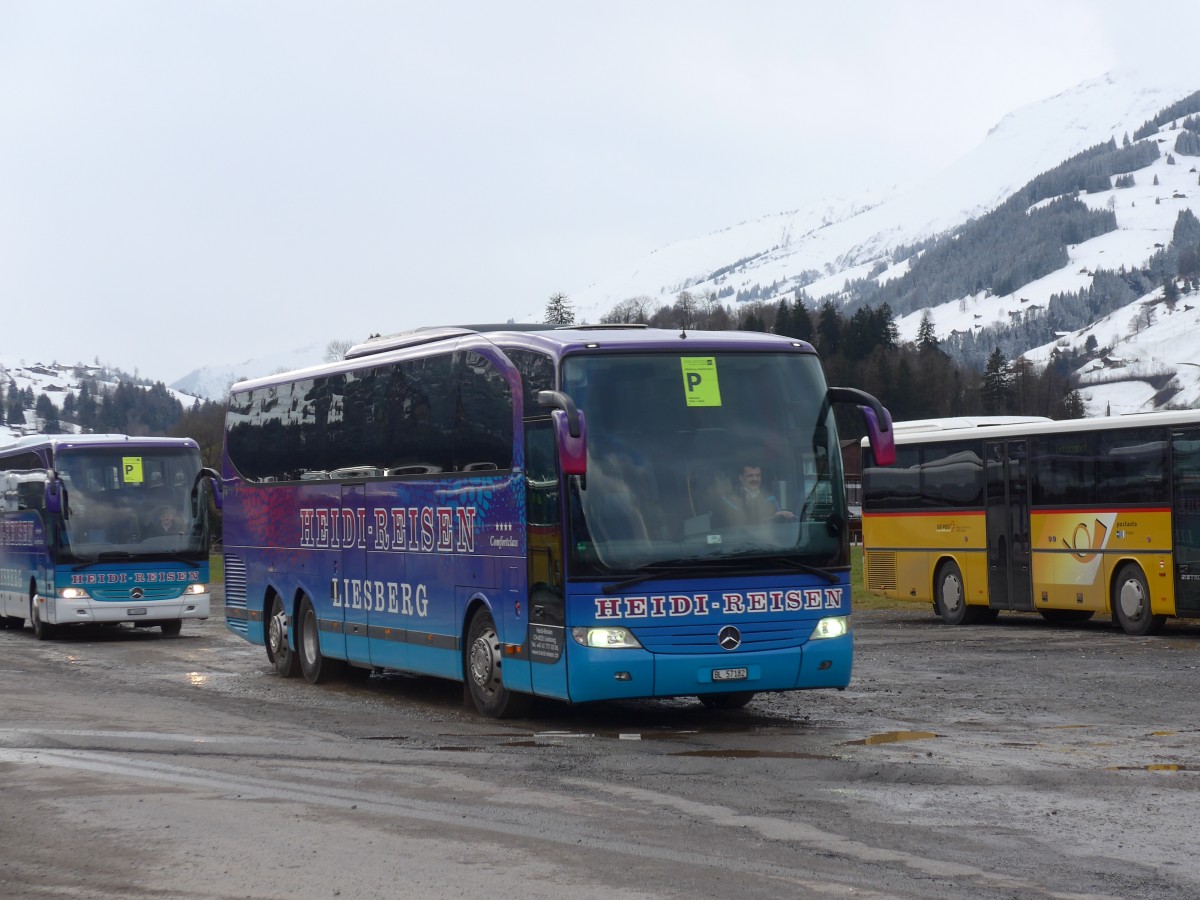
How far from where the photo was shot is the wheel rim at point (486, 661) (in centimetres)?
1471

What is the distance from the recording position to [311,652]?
19.2 meters

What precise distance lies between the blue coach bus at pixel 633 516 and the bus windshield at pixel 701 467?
0.04 feet

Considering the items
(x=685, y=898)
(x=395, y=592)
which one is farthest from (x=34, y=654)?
(x=685, y=898)

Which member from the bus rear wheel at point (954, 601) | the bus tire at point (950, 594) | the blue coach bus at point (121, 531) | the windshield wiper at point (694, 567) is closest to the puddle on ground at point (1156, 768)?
the windshield wiper at point (694, 567)

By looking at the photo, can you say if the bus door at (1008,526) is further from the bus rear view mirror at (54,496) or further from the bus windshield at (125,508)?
the bus rear view mirror at (54,496)

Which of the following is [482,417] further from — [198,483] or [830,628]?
[198,483]

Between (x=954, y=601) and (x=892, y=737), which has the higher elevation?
(x=892, y=737)

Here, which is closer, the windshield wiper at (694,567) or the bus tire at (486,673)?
the windshield wiper at (694,567)

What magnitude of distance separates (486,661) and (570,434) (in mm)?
2827

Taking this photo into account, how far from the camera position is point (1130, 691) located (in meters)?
16.7

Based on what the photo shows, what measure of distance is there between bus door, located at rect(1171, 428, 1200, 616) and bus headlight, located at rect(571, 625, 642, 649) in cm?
1289

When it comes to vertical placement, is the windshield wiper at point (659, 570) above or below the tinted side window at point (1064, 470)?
below

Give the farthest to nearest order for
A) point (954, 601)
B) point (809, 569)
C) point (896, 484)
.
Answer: point (896, 484)
point (954, 601)
point (809, 569)

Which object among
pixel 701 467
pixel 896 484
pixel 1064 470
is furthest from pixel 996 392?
pixel 701 467
